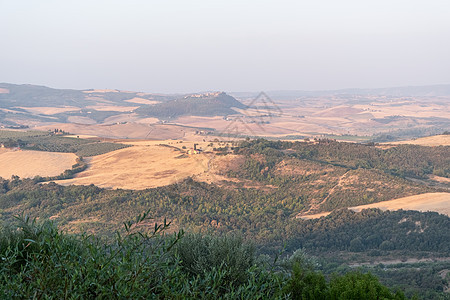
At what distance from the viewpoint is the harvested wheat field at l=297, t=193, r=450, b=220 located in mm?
50000

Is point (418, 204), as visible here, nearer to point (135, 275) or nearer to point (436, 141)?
point (436, 141)

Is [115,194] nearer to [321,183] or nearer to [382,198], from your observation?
[321,183]

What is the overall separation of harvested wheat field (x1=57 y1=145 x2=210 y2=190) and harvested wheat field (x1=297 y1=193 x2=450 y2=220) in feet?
70.8

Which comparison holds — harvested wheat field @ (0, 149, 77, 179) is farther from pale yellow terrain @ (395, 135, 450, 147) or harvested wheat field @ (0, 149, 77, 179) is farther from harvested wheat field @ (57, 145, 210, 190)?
pale yellow terrain @ (395, 135, 450, 147)

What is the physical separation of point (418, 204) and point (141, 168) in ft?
136

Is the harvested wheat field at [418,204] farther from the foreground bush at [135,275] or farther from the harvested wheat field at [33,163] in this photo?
the harvested wheat field at [33,163]

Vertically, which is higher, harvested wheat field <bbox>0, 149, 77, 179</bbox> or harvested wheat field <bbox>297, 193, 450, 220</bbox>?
harvested wheat field <bbox>0, 149, 77, 179</bbox>

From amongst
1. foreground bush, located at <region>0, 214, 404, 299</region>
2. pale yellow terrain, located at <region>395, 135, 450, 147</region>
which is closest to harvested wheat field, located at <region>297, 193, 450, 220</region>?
pale yellow terrain, located at <region>395, 135, 450, 147</region>

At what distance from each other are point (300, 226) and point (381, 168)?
30.6m

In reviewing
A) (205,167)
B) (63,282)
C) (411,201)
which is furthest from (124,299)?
(205,167)

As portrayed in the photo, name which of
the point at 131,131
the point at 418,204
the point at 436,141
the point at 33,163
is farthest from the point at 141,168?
the point at 131,131

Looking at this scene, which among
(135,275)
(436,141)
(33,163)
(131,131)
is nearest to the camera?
(135,275)

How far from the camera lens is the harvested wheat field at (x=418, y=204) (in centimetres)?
5000

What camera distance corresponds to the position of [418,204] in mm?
51812
